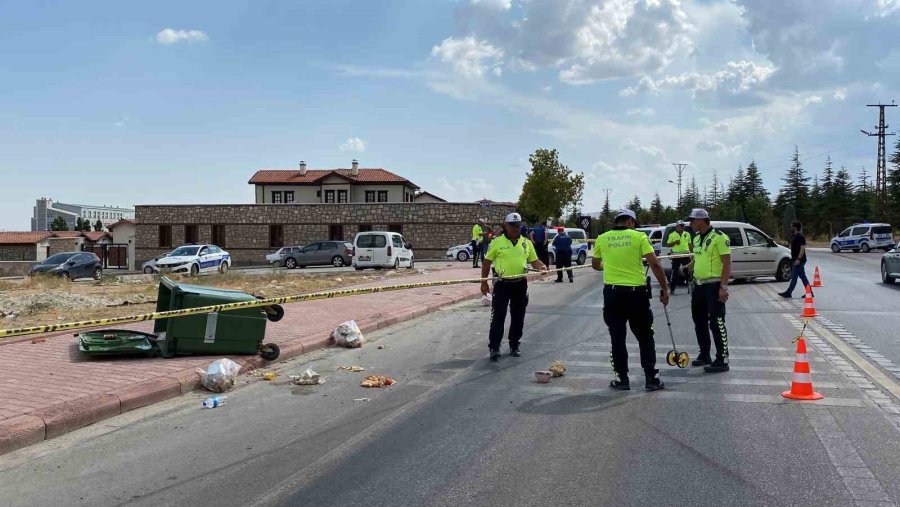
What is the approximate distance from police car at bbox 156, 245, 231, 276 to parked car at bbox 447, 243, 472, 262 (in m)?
13.0

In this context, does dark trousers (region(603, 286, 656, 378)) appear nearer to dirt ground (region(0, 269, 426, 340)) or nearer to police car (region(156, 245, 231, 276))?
dirt ground (region(0, 269, 426, 340))

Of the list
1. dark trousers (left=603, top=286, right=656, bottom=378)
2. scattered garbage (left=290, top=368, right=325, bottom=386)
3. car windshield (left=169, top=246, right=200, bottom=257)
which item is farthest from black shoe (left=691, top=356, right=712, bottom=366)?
car windshield (left=169, top=246, right=200, bottom=257)

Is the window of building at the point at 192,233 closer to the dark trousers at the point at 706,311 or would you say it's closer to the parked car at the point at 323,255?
the parked car at the point at 323,255

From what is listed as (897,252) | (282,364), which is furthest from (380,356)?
(897,252)

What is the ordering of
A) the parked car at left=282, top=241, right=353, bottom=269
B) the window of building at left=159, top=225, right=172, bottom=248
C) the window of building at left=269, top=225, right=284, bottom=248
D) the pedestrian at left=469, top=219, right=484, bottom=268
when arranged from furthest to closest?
the window of building at left=159, top=225, right=172, bottom=248 → the window of building at left=269, top=225, right=284, bottom=248 → the parked car at left=282, top=241, right=353, bottom=269 → the pedestrian at left=469, top=219, right=484, bottom=268

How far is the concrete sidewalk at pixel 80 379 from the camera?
578cm

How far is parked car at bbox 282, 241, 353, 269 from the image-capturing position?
1531 inches

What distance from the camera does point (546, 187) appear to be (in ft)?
196

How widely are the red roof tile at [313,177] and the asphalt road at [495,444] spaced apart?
2387 inches

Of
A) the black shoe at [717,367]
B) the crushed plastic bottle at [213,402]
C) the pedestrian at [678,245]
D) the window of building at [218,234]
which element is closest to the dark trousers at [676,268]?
the pedestrian at [678,245]

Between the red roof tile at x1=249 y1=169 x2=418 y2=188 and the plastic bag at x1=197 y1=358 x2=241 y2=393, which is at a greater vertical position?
the red roof tile at x1=249 y1=169 x2=418 y2=188

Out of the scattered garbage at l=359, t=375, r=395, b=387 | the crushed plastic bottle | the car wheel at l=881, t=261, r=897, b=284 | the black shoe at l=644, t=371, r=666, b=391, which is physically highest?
the car wheel at l=881, t=261, r=897, b=284

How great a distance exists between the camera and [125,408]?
255 inches

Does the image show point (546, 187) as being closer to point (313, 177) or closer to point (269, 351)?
point (313, 177)
